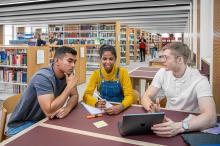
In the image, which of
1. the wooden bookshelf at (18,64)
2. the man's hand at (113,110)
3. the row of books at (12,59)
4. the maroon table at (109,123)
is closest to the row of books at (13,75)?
the wooden bookshelf at (18,64)

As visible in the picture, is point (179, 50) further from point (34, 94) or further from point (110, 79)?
point (34, 94)

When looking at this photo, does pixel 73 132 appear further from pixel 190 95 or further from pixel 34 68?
pixel 34 68

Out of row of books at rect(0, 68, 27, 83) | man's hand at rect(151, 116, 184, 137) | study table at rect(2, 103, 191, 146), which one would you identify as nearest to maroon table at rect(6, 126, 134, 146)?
study table at rect(2, 103, 191, 146)

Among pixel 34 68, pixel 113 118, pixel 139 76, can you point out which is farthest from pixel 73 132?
pixel 34 68

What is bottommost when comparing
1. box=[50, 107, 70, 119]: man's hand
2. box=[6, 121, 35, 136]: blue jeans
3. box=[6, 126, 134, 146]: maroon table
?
box=[6, 121, 35, 136]: blue jeans

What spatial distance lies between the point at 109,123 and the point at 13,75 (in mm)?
4780

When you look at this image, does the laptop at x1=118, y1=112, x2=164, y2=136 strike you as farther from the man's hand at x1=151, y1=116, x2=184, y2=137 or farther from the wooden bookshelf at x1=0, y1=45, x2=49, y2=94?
the wooden bookshelf at x1=0, y1=45, x2=49, y2=94

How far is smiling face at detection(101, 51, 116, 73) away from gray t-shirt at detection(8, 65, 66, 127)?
603 millimetres

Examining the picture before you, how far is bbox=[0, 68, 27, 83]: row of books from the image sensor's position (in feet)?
18.7

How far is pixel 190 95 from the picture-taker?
78.1 inches

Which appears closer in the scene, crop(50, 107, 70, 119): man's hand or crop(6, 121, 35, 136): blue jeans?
crop(50, 107, 70, 119): man's hand

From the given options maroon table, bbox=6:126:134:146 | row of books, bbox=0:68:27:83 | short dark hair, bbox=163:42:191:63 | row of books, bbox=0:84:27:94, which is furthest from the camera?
row of books, bbox=0:84:27:94

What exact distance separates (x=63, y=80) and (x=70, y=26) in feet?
33.4

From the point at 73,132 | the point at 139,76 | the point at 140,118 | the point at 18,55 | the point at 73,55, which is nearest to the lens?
the point at 140,118
